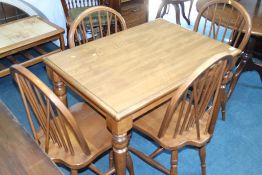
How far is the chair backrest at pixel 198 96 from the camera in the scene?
1.18 m

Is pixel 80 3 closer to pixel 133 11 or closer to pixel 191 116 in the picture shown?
pixel 133 11

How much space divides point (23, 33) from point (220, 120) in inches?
75.7

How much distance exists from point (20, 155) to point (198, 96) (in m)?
0.81

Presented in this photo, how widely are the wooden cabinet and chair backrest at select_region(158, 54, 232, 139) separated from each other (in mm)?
1928

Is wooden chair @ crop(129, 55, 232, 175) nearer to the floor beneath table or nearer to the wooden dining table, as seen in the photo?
the wooden dining table

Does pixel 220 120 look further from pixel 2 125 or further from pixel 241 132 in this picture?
pixel 2 125

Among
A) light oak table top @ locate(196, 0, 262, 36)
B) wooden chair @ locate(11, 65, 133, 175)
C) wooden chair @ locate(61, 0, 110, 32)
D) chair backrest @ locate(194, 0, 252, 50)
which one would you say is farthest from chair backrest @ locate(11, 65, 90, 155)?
wooden chair @ locate(61, 0, 110, 32)

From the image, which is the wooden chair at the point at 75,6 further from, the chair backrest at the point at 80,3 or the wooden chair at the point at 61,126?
the wooden chair at the point at 61,126

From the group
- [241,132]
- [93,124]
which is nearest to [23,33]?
[93,124]

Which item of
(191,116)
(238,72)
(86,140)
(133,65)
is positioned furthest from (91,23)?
(238,72)

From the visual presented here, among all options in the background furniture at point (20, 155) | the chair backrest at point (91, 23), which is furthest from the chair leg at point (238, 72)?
the background furniture at point (20, 155)

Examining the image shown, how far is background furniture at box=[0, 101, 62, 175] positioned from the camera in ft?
3.45

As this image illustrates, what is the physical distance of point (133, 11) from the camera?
3188 mm

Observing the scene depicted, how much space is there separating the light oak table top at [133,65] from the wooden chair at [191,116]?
99 millimetres
